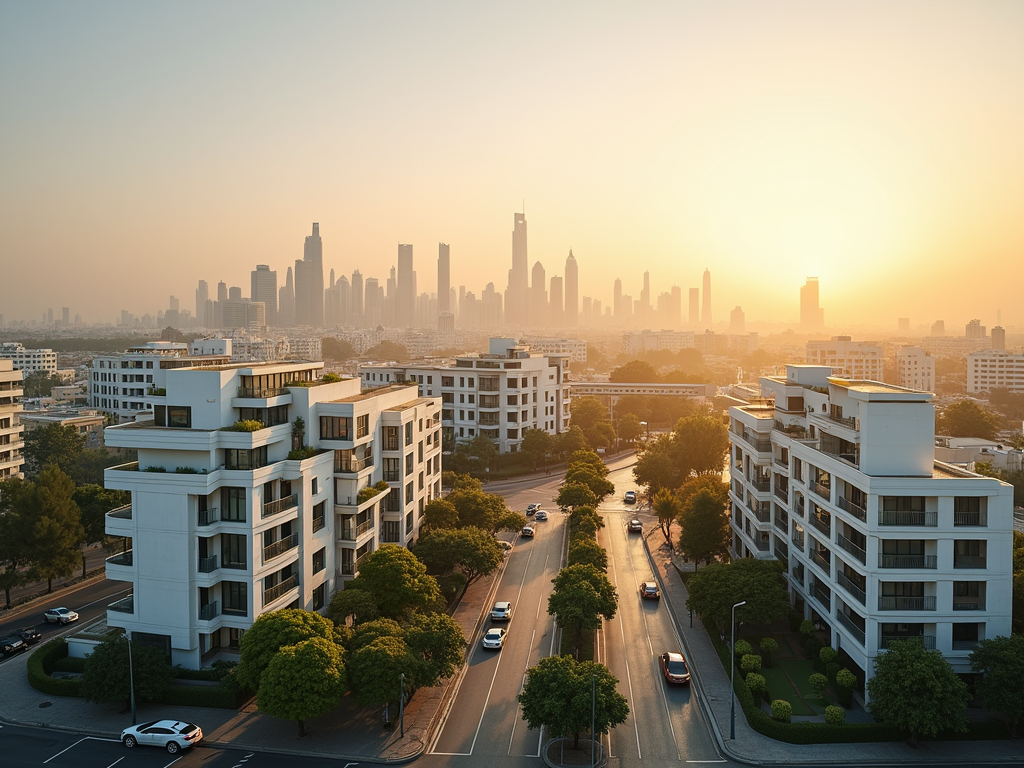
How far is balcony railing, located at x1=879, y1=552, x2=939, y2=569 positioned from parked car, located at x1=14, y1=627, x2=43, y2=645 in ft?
128

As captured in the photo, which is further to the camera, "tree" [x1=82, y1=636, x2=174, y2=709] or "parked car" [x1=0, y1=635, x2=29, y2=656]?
"parked car" [x1=0, y1=635, x2=29, y2=656]

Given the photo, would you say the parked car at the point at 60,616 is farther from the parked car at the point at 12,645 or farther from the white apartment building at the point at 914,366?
the white apartment building at the point at 914,366

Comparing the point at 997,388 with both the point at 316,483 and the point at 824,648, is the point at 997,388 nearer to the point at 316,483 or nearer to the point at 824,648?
the point at 824,648

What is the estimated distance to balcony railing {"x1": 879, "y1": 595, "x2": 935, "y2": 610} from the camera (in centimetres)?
2909

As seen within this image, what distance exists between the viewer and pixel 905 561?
95.8 ft

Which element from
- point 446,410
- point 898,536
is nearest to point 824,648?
point 898,536

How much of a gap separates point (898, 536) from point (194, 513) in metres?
28.4

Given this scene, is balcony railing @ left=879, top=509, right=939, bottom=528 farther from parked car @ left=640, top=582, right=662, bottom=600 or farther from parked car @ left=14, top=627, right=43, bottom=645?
parked car @ left=14, top=627, right=43, bottom=645

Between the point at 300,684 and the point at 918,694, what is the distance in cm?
2173

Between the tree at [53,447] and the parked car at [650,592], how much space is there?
174 ft

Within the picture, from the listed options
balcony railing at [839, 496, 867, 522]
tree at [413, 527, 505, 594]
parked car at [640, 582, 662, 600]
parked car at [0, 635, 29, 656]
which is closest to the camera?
balcony railing at [839, 496, 867, 522]

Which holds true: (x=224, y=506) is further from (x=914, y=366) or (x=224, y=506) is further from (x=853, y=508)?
(x=914, y=366)

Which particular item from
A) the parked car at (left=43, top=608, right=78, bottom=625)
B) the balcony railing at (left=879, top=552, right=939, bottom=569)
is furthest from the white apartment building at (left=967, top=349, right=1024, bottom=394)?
the parked car at (left=43, top=608, right=78, bottom=625)

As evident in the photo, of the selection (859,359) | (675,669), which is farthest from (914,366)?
(675,669)
